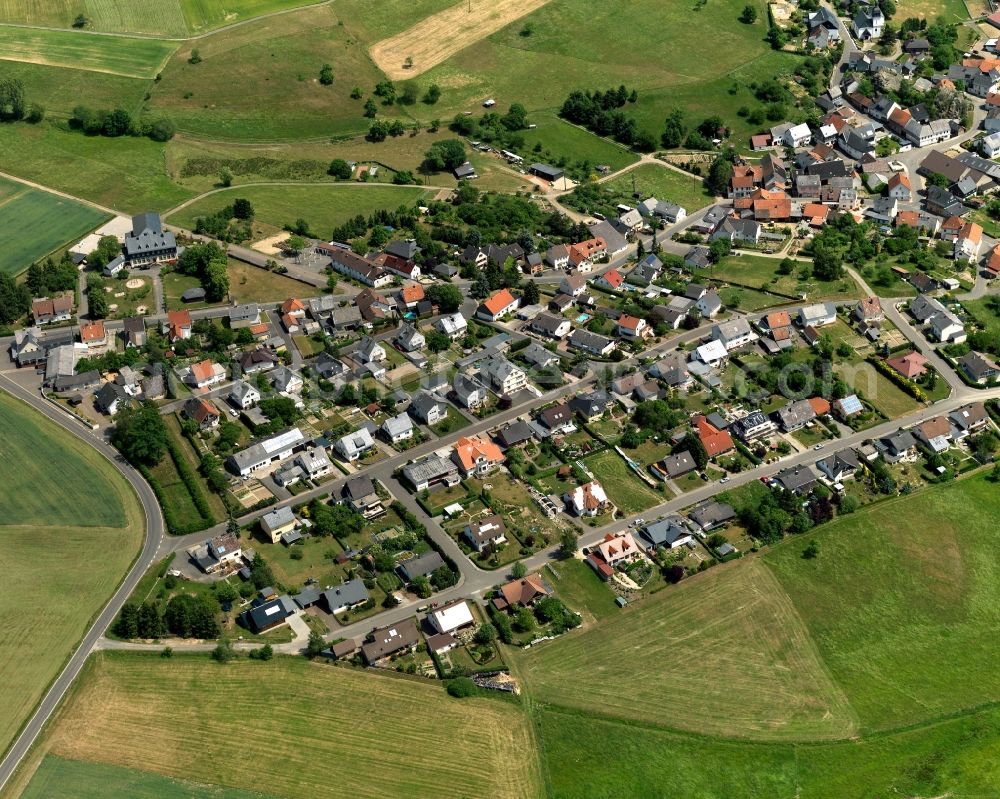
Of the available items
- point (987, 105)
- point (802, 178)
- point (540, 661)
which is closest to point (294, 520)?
point (540, 661)

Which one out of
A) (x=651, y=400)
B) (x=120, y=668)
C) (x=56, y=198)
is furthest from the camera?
(x=56, y=198)

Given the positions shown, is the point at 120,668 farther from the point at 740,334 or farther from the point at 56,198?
the point at 56,198

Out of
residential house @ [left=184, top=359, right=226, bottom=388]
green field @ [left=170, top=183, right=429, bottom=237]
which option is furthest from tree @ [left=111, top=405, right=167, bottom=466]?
green field @ [left=170, top=183, right=429, bottom=237]

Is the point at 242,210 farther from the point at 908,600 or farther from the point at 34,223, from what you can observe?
the point at 908,600

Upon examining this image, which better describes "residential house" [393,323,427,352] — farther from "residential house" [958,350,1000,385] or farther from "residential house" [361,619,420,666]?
"residential house" [958,350,1000,385]

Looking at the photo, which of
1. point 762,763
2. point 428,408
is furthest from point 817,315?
point 762,763

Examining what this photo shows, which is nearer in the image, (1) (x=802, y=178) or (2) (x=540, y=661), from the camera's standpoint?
(2) (x=540, y=661)
